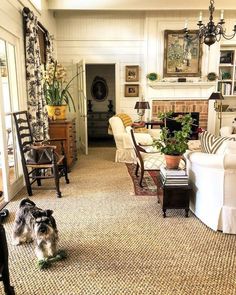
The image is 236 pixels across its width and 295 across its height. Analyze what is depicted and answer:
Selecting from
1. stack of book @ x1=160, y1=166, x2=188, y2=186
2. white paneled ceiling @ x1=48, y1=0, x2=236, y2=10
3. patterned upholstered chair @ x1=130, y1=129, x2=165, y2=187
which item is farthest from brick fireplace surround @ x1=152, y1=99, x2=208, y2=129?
stack of book @ x1=160, y1=166, x2=188, y2=186

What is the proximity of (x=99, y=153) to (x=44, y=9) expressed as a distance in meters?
3.27

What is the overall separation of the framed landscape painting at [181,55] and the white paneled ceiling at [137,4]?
2.01ft

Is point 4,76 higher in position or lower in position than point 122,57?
lower

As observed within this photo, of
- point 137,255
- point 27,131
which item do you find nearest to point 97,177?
point 27,131

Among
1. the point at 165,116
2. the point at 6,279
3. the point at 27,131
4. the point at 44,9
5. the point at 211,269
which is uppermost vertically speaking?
the point at 44,9

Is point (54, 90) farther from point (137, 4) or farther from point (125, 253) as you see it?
point (125, 253)

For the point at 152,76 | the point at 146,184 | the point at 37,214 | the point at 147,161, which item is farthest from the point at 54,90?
the point at 37,214

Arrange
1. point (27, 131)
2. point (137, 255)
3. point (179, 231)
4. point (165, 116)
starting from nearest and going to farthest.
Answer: point (137, 255) < point (179, 231) < point (165, 116) < point (27, 131)

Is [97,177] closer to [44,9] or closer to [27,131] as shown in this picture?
[27,131]

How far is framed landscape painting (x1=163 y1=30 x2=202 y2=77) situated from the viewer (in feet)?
21.1

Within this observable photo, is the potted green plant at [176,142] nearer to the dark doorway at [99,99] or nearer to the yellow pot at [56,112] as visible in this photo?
the yellow pot at [56,112]

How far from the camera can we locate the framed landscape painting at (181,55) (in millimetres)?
6434

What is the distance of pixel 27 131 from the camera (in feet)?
13.8

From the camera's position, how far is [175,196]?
2.96 m
